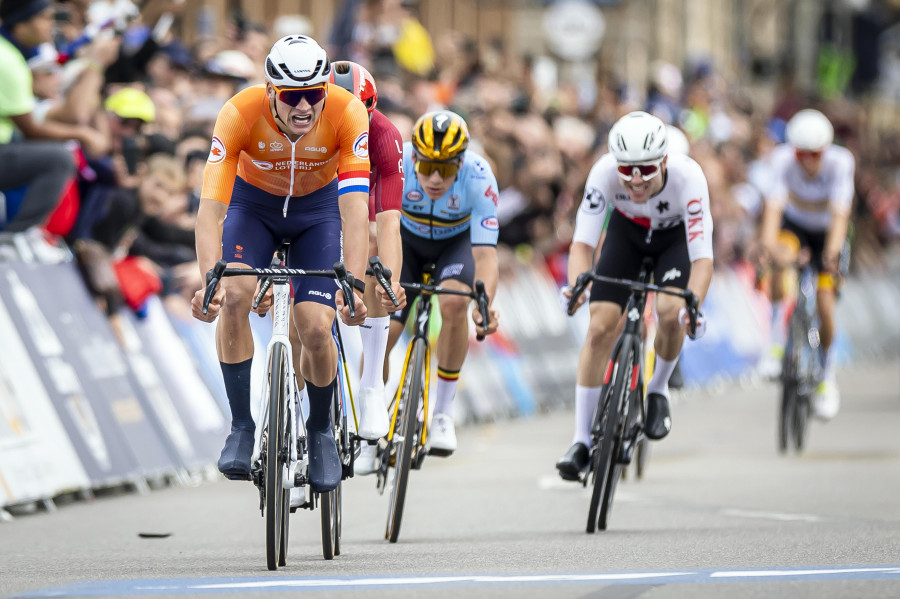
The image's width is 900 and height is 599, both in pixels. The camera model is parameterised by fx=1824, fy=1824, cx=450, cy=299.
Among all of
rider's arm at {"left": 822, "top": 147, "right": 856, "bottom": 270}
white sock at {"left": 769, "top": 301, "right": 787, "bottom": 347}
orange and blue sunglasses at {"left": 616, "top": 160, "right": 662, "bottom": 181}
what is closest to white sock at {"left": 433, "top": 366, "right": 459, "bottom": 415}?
orange and blue sunglasses at {"left": 616, "top": 160, "right": 662, "bottom": 181}

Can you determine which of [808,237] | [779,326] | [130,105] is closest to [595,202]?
[130,105]

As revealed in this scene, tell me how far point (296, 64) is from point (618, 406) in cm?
291

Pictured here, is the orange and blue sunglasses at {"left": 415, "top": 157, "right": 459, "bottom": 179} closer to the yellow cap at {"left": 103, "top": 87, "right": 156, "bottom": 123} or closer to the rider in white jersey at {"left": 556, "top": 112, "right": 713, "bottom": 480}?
the rider in white jersey at {"left": 556, "top": 112, "right": 713, "bottom": 480}

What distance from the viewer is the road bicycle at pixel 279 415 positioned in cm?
786

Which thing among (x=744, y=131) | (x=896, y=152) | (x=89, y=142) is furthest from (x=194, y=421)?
(x=896, y=152)

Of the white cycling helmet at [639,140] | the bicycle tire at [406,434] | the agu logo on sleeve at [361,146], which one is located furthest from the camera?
the white cycling helmet at [639,140]

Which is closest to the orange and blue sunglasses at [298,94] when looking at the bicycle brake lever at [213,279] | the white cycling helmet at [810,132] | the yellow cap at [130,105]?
the bicycle brake lever at [213,279]

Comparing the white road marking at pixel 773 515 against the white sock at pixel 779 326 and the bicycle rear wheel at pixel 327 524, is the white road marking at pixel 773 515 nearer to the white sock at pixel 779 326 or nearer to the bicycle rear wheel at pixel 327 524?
the bicycle rear wheel at pixel 327 524

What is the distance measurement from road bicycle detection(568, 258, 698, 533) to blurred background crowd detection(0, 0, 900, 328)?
3.89 m

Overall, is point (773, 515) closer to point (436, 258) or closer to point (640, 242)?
point (640, 242)

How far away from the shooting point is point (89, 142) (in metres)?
12.5

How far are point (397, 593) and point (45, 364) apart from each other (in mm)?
4705

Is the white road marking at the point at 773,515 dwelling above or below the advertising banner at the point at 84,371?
below

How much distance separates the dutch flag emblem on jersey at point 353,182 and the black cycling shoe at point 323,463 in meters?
1.13
